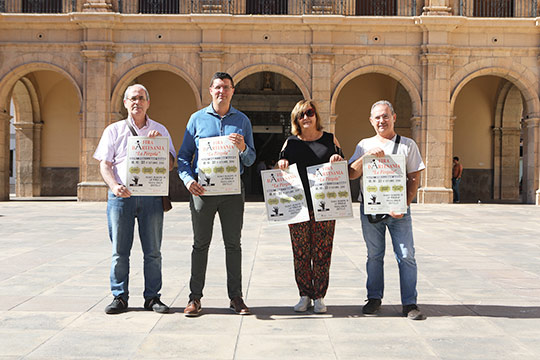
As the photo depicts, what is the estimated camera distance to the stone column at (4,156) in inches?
841

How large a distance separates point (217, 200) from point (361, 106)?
21389 mm

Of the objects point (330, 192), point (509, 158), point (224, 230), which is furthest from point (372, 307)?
point (509, 158)

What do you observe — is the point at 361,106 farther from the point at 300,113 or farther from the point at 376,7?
the point at 300,113

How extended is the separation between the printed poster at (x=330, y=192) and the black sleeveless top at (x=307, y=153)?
10cm

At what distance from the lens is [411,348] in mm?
4129

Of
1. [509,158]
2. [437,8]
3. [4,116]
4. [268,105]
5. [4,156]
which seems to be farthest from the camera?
[268,105]

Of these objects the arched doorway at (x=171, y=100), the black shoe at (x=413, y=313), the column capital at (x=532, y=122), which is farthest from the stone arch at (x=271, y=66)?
the black shoe at (x=413, y=313)

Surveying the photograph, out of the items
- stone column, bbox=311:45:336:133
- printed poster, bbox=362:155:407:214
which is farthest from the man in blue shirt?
stone column, bbox=311:45:336:133

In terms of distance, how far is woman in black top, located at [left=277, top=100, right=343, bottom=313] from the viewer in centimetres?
523

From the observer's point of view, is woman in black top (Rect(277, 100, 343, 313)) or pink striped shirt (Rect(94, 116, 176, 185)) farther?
pink striped shirt (Rect(94, 116, 176, 185))

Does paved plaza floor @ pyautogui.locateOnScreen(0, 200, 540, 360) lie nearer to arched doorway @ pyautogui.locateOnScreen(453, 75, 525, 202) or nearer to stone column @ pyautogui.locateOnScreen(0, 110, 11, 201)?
stone column @ pyautogui.locateOnScreen(0, 110, 11, 201)

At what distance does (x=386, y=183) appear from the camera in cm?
509

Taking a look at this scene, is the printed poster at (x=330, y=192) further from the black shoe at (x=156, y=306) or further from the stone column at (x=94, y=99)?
the stone column at (x=94, y=99)

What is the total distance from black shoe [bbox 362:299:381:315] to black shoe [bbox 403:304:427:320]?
0.77 ft
